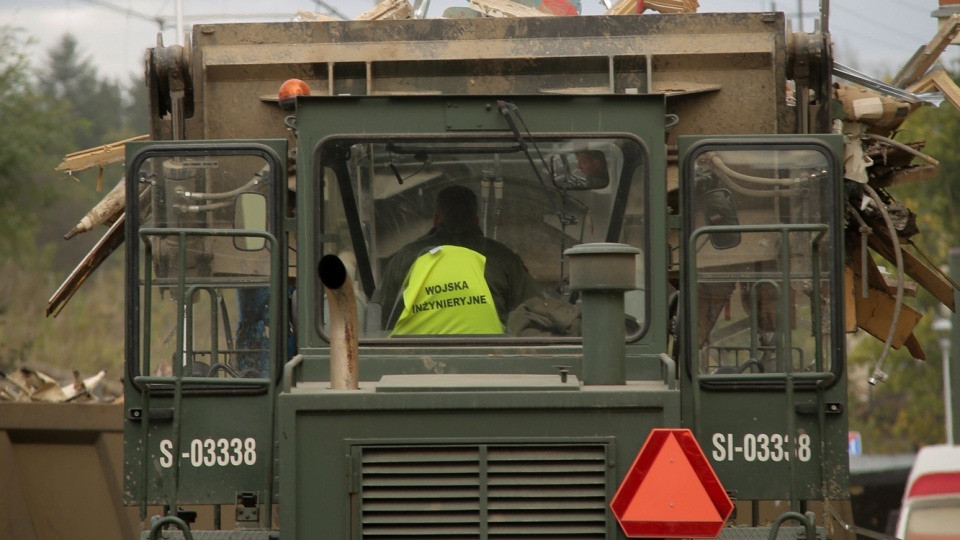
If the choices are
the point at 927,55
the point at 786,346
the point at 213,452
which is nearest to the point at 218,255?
the point at 213,452

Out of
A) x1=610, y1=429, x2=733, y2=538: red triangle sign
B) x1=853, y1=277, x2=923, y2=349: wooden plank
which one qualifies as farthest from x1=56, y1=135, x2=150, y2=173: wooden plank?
x1=853, y1=277, x2=923, y2=349: wooden plank

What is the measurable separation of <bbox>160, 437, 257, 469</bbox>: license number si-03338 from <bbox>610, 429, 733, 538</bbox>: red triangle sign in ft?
5.54

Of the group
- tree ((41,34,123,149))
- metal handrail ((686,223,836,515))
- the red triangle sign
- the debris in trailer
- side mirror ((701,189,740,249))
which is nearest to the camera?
the red triangle sign

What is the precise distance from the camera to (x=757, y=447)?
18.0ft

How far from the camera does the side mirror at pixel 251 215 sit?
18.7 feet

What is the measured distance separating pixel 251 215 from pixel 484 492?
174 centimetres

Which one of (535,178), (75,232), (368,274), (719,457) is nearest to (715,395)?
(719,457)

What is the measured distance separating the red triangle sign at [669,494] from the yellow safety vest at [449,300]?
1.18 m

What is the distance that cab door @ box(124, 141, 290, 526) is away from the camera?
5.42 meters

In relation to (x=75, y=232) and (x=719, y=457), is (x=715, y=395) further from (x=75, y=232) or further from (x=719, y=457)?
(x=75, y=232)

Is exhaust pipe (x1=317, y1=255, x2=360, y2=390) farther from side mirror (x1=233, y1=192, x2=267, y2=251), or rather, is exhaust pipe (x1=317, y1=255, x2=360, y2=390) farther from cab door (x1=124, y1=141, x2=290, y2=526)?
side mirror (x1=233, y1=192, x2=267, y2=251)

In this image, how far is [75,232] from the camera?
6.76 metres

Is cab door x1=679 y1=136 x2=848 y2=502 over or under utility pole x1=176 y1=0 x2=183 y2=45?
under

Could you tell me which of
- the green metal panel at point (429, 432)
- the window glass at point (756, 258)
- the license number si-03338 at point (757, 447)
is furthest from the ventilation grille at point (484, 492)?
the window glass at point (756, 258)
